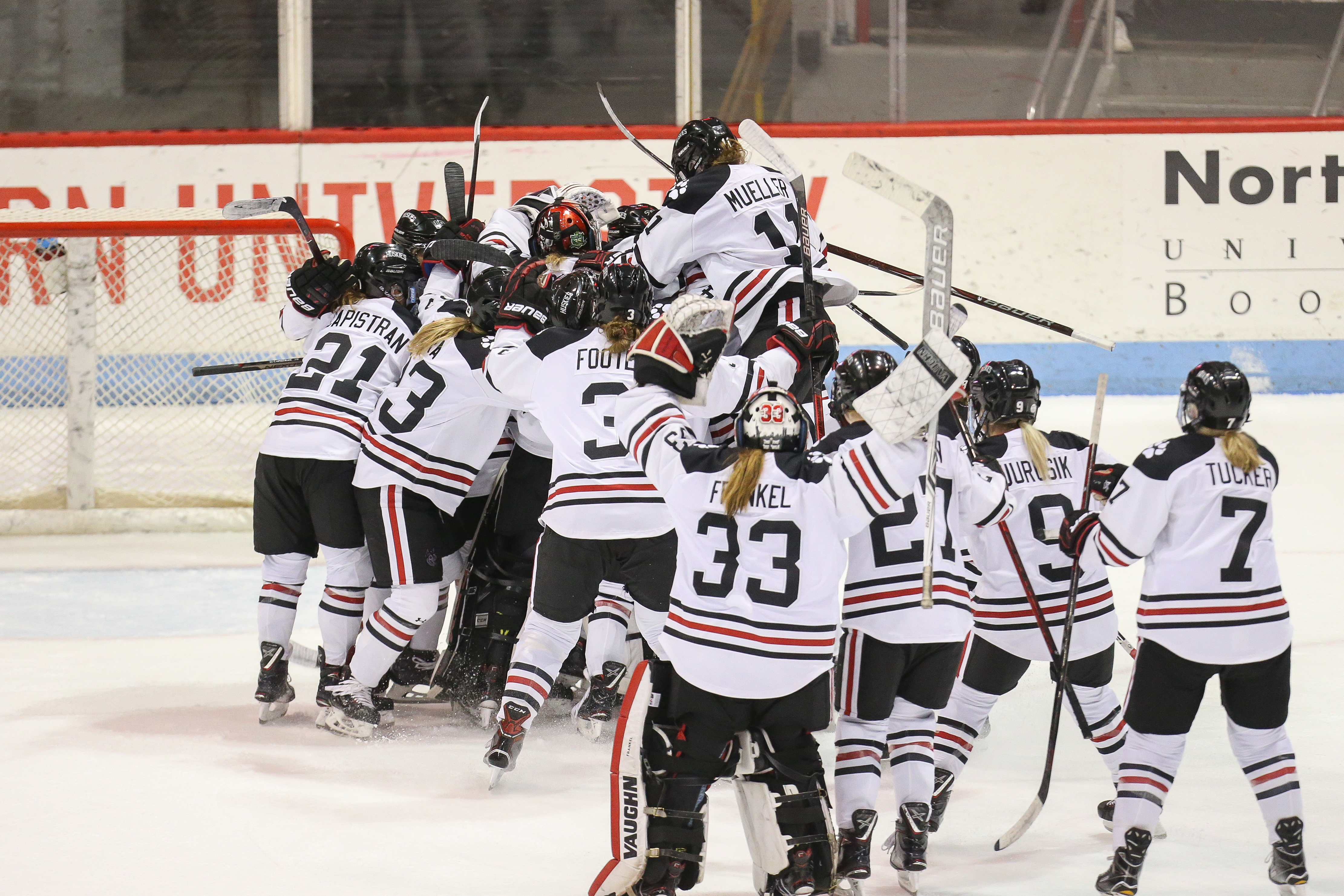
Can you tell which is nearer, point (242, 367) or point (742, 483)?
point (742, 483)

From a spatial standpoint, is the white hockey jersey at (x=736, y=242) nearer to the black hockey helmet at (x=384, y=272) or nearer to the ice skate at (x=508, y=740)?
the black hockey helmet at (x=384, y=272)

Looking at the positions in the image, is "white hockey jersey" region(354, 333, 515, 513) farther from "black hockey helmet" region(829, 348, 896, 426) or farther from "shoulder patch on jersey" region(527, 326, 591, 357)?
"black hockey helmet" region(829, 348, 896, 426)

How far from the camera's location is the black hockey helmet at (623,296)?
11.2ft

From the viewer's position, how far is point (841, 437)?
263 centimetres

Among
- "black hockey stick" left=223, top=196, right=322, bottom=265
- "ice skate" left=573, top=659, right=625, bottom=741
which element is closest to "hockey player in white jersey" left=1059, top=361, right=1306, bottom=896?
"ice skate" left=573, top=659, right=625, bottom=741

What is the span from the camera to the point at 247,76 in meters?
9.36

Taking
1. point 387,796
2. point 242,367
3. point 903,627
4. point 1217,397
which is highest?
point 242,367

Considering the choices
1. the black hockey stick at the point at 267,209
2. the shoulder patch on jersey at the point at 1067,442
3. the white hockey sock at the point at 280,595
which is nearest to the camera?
the shoulder patch on jersey at the point at 1067,442

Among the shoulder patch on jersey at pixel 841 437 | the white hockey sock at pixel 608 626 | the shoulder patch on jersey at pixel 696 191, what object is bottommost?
the white hockey sock at pixel 608 626

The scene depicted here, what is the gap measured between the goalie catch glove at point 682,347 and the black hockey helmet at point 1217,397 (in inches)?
34.8

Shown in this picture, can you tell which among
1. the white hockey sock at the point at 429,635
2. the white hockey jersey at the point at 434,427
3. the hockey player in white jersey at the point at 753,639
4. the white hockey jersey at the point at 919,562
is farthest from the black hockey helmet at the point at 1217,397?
the white hockey sock at the point at 429,635

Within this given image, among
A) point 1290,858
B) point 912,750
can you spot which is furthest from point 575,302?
point 1290,858

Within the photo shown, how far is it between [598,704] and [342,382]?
117 cm

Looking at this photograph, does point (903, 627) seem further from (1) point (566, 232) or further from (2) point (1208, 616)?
(1) point (566, 232)
